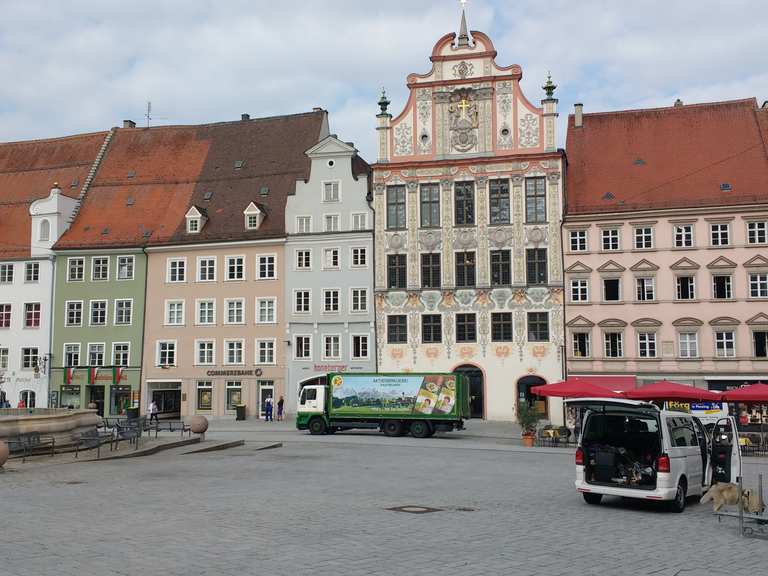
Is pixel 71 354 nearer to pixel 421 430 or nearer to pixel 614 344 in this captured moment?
pixel 421 430

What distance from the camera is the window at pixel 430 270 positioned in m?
48.5

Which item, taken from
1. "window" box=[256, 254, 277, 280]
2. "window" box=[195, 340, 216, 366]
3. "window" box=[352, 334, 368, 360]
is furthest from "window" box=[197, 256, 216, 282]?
"window" box=[352, 334, 368, 360]

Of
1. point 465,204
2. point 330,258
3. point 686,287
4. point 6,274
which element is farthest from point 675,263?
point 6,274

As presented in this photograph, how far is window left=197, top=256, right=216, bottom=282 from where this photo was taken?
52.7m

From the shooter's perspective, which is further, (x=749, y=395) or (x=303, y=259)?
(x=303, y=259)

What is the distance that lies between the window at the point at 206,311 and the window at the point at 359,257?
9.04 metres

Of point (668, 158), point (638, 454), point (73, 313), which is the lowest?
point (638, 454)

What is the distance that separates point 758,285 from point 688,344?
4427 millimetres

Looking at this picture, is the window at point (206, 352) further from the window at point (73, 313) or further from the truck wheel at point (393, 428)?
the truck wheel at point (393, 428)

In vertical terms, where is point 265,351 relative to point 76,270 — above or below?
below

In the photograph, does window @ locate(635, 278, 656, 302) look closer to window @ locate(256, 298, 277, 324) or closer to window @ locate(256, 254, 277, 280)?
window @ locate(256, 298, 277, 324)

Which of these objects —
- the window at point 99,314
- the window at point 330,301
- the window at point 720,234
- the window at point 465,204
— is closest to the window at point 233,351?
the window at point 330,301

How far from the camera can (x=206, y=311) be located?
172ft

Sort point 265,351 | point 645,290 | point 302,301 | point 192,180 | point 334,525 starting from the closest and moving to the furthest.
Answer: point 334,525
point 645,290
point 302,301
point 265,351
point 192,180
